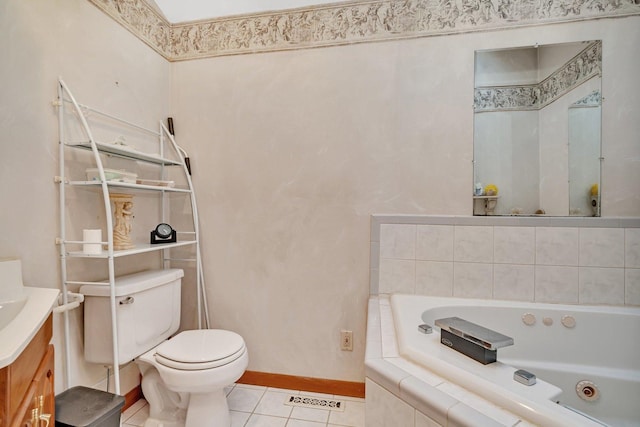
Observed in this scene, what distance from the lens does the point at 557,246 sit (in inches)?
64.8

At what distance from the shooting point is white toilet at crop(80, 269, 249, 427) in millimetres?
1379

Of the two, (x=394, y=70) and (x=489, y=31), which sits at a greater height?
(x=489, y=31)

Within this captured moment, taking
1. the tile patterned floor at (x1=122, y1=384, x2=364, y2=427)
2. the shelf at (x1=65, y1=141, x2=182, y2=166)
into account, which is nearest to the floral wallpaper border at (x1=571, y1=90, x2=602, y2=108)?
the tile patterned floor at (x1=122, y1=384, x2=364, y2=427)

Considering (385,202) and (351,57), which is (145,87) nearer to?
(351,57)

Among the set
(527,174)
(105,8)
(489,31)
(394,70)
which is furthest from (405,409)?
(105,8)

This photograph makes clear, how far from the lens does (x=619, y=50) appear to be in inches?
62.9

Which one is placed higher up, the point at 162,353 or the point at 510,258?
the point at 510,258

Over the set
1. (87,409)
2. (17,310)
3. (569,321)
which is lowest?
(87,409)

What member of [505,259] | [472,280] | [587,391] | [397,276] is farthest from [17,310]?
[587,391]

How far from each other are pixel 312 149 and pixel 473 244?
42.1 inches

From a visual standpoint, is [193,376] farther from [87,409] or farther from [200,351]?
[87,409]

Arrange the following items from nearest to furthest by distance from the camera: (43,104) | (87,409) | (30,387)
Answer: (30,387) < (87,409) < (43,104)

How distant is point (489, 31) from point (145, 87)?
199 cm

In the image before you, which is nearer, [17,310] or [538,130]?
[17,310]
